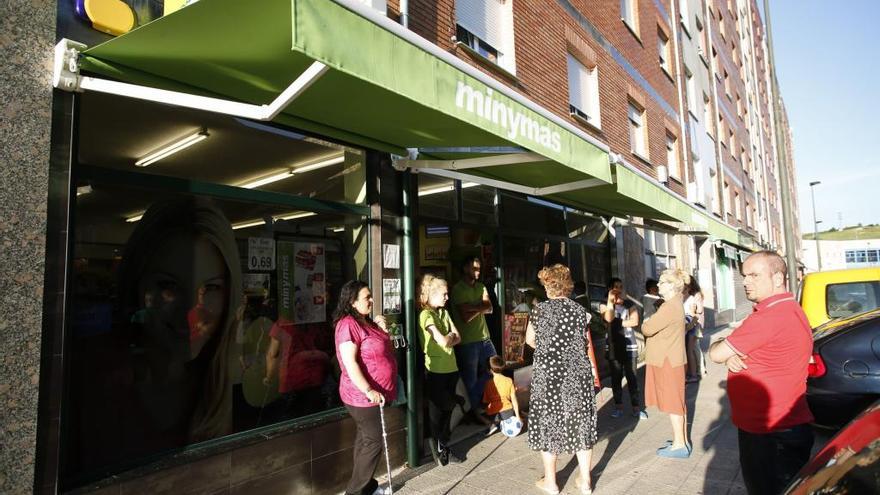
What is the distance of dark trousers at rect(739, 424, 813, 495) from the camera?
2721 millimetres

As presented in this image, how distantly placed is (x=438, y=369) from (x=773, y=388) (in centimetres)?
291

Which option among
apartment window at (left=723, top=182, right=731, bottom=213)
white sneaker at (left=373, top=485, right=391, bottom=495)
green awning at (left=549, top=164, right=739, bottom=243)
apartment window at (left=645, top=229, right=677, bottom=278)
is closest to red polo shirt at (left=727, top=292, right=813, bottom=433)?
white sneaker at (left=373, top=485, right=391, bottom=495)

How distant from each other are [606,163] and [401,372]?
2.89 meters

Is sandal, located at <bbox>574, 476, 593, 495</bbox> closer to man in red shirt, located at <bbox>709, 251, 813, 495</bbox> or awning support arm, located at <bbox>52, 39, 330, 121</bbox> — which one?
man in red shirt, located at <bbox>709, 251, 813, 495</bbox>

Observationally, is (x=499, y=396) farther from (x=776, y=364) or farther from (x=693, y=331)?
(x=693, y=331)

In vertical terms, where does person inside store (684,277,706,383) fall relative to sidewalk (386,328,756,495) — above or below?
above

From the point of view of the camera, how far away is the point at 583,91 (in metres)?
9.93

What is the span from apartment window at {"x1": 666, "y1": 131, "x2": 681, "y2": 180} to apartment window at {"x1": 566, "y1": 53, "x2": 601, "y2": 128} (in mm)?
5390

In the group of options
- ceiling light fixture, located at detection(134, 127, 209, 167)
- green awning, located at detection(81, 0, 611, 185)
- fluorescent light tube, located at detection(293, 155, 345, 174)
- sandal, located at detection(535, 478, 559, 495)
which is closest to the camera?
green awning, located at detection(81, 0, 611, 185)

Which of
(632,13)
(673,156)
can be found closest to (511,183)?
(632,13)

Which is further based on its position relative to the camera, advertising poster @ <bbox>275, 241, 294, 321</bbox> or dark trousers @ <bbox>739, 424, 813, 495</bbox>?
advertising poster @ <bbox>275, 241, 294, 321</bbox>

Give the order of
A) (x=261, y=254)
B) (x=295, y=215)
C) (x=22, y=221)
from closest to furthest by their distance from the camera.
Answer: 1. (x=22, y=221)
2. (x=261, y=254)
3. (x=295, y=215)

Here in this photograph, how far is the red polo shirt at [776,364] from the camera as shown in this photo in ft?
8.93

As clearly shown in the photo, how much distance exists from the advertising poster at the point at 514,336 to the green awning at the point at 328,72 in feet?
11.1
